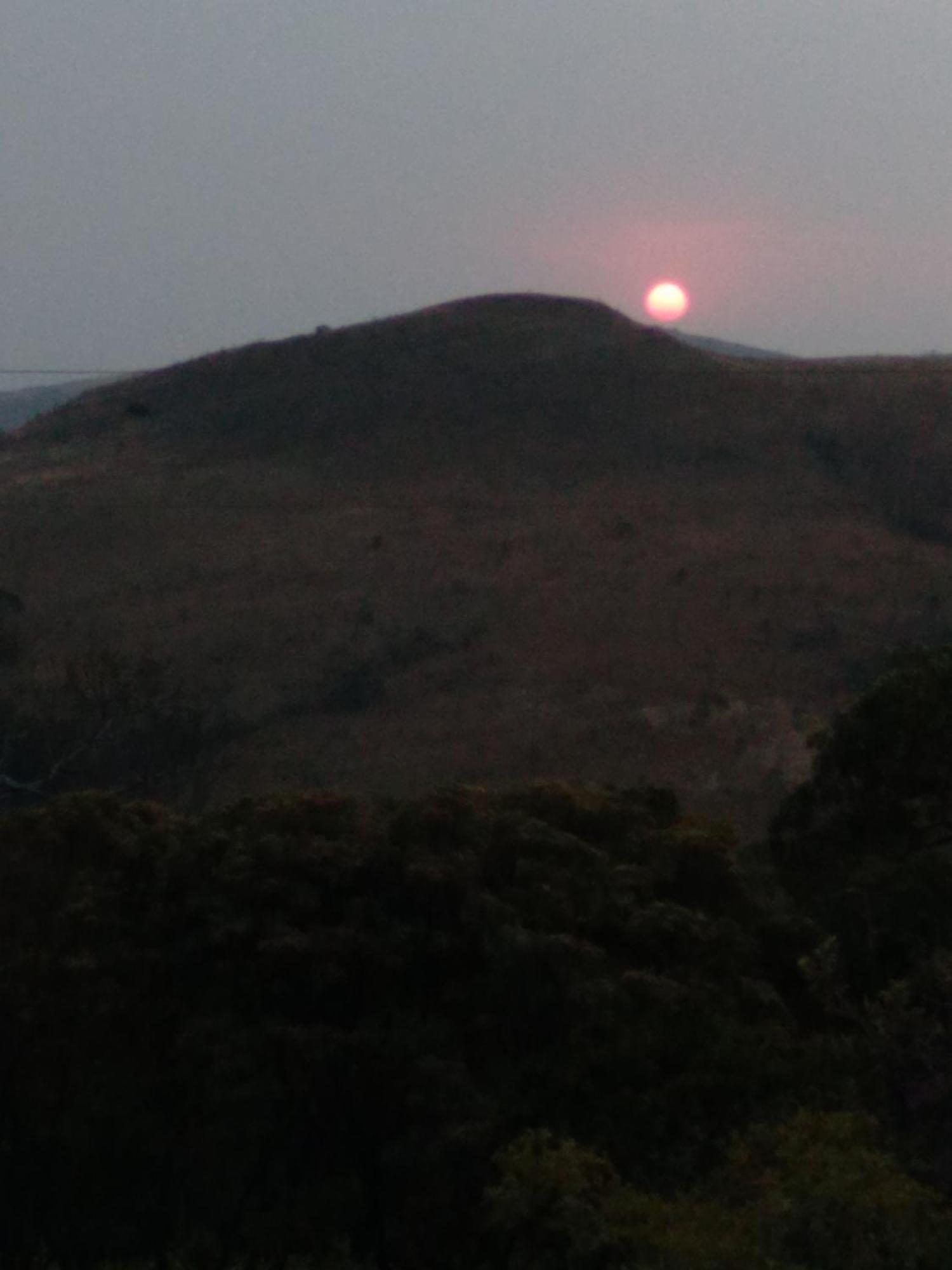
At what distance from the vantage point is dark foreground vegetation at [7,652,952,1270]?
6891 mm

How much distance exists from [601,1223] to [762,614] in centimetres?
2344

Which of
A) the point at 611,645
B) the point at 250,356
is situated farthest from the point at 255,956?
the point at 250,356

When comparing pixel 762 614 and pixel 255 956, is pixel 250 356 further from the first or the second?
pixel 255 956

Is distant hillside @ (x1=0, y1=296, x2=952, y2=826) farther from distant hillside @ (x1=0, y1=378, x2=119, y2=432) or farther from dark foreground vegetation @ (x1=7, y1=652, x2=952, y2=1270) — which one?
distant hillside @ (x1=0, y1=378, x2=119, y2=432)

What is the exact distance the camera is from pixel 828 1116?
21.7ft

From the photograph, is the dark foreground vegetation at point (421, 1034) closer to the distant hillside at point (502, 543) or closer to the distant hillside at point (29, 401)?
the distant hillside at point (502, 543)

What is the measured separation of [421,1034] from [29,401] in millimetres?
177711

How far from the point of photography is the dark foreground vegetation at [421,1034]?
689 centimetres

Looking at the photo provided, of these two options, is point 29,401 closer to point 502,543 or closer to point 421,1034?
point 502,543

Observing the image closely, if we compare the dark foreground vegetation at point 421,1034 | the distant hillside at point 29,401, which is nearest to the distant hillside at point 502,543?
the dark foreground vegetation at point 421,1034

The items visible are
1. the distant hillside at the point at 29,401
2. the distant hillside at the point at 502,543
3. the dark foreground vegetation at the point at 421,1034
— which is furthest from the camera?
the distant hillside at the point at 29,401

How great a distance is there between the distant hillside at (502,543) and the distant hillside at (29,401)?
340ft

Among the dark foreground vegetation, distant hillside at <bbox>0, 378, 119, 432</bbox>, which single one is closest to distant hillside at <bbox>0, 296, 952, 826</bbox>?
the dark foreground vegetation

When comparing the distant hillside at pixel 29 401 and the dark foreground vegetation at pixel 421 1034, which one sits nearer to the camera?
the dark foreground vegetation at pixel 421 1034
